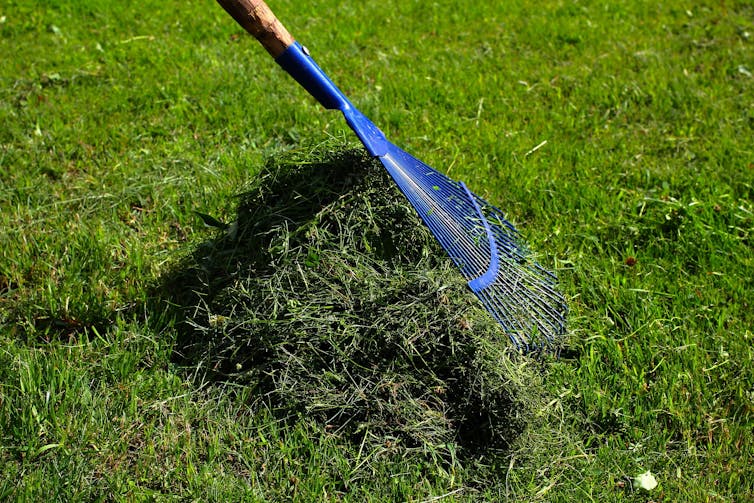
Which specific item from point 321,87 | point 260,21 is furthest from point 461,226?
point 260,21

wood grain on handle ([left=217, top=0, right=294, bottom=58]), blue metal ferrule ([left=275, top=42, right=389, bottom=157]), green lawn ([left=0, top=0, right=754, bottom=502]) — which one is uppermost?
wood grain on handle ([left=217, top=0, right=294, bottom=58])

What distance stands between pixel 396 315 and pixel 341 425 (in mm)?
393

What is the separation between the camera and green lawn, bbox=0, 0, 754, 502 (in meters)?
2.29

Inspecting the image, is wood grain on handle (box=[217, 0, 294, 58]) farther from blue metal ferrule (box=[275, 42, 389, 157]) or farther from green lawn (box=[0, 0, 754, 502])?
green lawn (box=[0, 0, 754, 502])

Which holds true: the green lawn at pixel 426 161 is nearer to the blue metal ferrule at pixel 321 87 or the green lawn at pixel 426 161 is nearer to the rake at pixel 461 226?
the rake at pixel 461 226

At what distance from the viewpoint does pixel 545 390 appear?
2.47 m

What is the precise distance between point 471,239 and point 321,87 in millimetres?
757

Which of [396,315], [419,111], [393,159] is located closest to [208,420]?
[396,315]

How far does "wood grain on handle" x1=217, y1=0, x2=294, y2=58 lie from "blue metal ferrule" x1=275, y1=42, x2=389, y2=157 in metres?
0.03

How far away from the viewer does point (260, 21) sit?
228cm

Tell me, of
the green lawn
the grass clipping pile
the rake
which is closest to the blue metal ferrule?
the rake

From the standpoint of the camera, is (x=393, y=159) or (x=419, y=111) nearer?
(x=393, y=159)

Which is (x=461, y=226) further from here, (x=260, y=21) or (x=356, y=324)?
(x=260, y=21)

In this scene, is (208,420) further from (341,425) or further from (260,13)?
(260,13)
